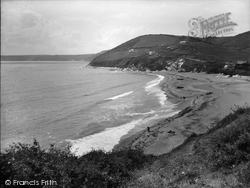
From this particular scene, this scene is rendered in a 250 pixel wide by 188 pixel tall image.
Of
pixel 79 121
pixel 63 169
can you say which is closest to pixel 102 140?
pixel 79 121

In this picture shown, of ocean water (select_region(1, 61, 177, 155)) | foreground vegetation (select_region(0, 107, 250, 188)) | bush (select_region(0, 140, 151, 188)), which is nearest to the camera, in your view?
bush (select_region(0, 140, 151, 188))

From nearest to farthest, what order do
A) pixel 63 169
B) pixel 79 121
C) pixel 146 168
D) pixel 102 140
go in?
pixel 63 169 < pixel 146 168 < pixel 102 140 < pixel 79 121

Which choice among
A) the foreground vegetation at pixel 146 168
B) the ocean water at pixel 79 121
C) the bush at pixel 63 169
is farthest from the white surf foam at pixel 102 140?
the bush at pixel 63 169

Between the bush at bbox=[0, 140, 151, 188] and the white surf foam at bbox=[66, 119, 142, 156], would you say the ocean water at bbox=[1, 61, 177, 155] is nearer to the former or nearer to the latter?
the white surf foam at bbox=[66, 119, 142, 156]

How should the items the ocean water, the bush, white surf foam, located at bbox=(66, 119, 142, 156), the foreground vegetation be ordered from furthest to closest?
1. the ocean water
2. white surf foam, located at bbox=(66, 119, 142, 156)
3. the foreground vegetation
4. the bush

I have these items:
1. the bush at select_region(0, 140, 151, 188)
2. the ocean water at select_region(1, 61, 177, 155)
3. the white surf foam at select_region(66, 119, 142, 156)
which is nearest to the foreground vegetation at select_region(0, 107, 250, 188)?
the bush at select_region(0, 140, 151, 188)

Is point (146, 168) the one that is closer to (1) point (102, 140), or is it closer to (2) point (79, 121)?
(1) point (102, 140)

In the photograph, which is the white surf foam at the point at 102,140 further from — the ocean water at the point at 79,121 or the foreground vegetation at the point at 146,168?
the foreground vegetation at the point at 146,168
